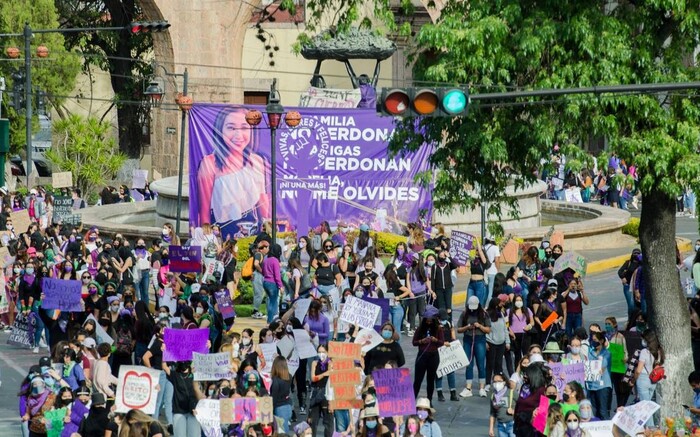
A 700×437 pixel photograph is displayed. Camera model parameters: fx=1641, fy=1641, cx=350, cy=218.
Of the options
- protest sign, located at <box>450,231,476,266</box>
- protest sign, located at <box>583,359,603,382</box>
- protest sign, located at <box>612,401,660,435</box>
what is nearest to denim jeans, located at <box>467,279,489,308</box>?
protest sign, located at <box>450,231,476,266</box>

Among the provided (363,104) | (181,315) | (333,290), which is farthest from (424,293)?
(363,104)

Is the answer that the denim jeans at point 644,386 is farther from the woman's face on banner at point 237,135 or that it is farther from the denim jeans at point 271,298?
the woman's face on banner at point 237,135

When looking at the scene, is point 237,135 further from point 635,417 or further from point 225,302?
point 635,417

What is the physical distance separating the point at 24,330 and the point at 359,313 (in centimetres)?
668

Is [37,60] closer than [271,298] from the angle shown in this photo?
No

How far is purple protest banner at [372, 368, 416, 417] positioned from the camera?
16750 millimetres

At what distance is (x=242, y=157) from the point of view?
107ft

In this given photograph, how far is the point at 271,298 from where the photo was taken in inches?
1000

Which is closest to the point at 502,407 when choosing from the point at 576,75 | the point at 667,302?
the point at 667,302

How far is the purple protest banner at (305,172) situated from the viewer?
106ft

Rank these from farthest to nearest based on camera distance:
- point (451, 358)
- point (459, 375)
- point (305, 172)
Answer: point (305, 172)
point (459, 375)
point (451, 358)

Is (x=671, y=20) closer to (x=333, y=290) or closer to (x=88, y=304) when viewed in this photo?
(x=333, y=290)

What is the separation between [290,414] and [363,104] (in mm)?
17545

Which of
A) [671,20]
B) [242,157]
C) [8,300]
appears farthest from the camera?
[242,157]
